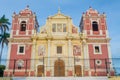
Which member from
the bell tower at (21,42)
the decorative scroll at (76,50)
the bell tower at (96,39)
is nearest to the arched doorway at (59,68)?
the decorative scroll at (76,50)

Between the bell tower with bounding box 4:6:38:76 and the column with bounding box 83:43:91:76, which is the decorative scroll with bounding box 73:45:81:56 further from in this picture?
the bell tower with bounding box 4:6:38:76

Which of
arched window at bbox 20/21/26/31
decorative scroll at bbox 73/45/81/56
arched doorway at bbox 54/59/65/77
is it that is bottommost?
arched doorway at bbox 54/59/65/77

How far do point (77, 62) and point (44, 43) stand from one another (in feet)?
20.0

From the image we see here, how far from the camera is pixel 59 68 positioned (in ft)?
102

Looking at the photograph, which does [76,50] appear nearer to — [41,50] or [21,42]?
[41,50]

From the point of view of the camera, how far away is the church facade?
30297mm

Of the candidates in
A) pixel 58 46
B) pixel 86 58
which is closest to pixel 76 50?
pixel 86 58

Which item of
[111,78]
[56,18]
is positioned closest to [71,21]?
[56,18]

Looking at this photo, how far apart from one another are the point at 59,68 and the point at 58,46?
11.6 ft

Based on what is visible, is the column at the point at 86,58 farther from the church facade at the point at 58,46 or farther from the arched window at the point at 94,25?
the arched window at the point at 94,25

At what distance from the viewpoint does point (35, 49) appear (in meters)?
31.8

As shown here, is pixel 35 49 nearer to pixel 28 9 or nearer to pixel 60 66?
pixel 60 66

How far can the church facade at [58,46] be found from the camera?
30.3 metres

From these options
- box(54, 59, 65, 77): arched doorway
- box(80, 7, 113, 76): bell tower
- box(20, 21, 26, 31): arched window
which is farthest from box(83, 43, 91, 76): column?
box(20, 21, 26, 31): arched window
